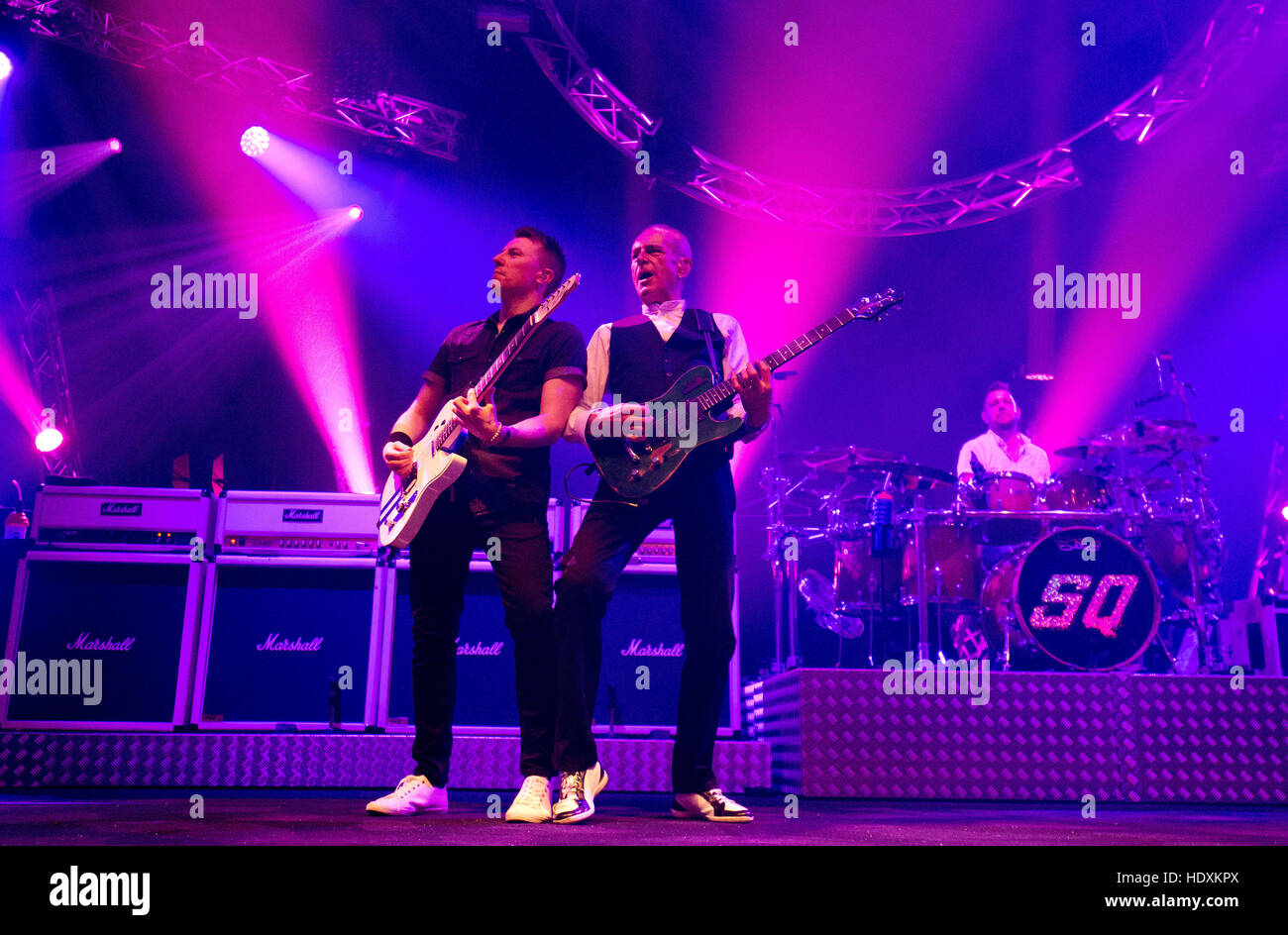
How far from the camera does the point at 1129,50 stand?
6547mm

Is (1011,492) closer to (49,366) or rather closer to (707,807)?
(707,807)

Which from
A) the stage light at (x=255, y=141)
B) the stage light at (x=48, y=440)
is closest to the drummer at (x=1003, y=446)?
the stage light at (x=255, y=141)

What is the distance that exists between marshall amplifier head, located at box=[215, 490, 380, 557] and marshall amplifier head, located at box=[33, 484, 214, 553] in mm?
118

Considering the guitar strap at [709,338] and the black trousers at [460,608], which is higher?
the guitar strap at [709,338]

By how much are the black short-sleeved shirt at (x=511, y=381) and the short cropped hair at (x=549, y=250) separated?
0.21 meters

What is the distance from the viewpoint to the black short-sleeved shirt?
304cm

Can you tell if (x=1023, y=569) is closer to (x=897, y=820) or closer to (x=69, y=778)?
(x=897, y=820)

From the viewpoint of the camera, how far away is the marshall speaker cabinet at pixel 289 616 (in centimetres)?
484

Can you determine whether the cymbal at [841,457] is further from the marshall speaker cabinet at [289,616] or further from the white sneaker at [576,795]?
the white sneaker at [576,795]

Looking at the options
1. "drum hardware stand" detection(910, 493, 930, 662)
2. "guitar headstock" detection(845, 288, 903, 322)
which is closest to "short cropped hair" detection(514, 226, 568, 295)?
"guitar headstock" detection(845, 288, 903, 322)

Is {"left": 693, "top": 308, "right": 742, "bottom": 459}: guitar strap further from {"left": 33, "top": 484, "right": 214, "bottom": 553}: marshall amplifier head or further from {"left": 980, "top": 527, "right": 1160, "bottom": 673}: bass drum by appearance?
{"left": 33, "top": 484, "right": 214, "bottom": 553}: marshall amplifier head

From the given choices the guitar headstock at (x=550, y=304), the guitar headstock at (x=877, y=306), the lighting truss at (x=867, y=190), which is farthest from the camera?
the lighting truss at (x=867, y=190)

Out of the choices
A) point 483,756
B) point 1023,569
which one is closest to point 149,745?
point 483,756
